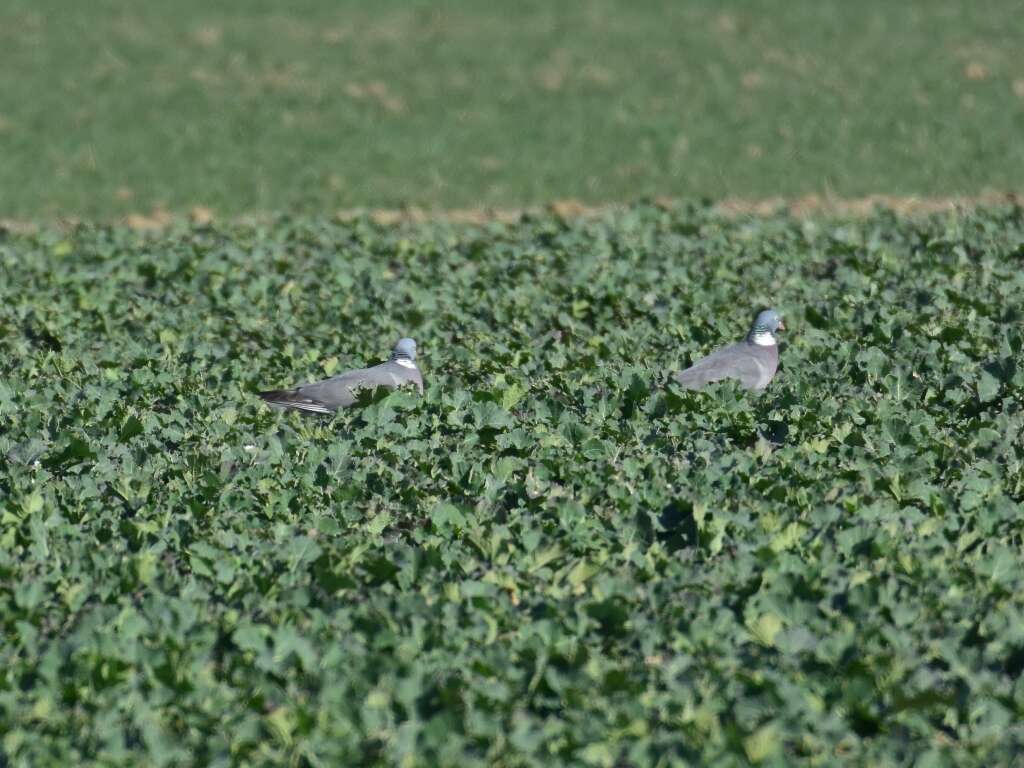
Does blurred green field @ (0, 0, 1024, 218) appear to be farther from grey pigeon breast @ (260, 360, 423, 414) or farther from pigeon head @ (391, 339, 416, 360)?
grey pigeon breast @ (260, 360, 423, 414)

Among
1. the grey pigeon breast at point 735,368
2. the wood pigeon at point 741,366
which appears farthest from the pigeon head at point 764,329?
the grey pigeon breast at point 735,368

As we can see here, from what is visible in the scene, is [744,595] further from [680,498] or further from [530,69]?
[530,69]

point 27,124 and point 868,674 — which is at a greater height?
point 868,674

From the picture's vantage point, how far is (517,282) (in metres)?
14.0

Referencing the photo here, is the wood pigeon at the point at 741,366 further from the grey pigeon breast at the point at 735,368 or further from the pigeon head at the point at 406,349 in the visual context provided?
the pigeon head at the point at 406,349

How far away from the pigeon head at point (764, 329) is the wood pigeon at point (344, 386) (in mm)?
2415

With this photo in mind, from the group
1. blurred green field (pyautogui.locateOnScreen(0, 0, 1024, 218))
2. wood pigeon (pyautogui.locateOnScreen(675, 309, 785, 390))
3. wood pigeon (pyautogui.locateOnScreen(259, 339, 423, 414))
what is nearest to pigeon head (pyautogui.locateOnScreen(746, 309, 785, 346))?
wood pigeon (pyautogui.locateOnScreen(675, 309, 785, 390))

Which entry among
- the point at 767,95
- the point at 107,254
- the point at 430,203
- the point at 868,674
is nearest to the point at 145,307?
the point at 107,254

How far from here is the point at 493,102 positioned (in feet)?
99.9

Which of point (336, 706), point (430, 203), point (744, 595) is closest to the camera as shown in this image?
point (336, 706)

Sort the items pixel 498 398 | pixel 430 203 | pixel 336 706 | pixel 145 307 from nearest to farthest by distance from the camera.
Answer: pixel 336 706, pixel 498 398, pixel 145 307, pixel 430 203

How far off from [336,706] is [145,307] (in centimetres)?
813

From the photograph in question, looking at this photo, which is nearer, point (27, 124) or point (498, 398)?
point (498, 398)

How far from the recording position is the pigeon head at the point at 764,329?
428 inches
